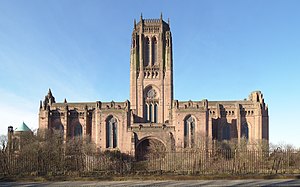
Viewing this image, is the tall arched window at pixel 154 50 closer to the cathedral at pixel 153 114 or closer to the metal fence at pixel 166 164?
the cathedral at pixel 153 114

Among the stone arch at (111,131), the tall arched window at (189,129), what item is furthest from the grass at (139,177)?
the stone arch at (111,131)

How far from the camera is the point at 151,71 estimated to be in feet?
199

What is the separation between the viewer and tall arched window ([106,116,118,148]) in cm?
4888

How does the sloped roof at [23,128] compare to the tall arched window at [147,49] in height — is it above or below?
below

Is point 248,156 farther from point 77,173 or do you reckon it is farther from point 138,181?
point 77,173

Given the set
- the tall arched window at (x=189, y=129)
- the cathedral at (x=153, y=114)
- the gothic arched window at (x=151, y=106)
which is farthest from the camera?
the gothic arched window at (x=151, y=106)

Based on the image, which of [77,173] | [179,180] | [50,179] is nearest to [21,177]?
[50,179]

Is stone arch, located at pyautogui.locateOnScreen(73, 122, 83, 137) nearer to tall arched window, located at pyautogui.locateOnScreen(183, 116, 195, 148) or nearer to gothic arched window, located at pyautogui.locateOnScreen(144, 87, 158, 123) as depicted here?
gothic arched window, located at pyautogui.locateOnScreen(144, 87, 158, 123)

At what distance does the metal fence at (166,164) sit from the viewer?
18.7m

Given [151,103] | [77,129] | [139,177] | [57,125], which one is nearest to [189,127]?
[151,103]

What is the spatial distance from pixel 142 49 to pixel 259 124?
84.9ft

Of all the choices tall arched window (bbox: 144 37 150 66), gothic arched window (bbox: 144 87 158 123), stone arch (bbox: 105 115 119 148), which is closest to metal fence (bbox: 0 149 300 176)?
stone arch (bbox: 105 115 119 148)

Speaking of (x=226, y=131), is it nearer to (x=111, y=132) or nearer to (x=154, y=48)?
A: (x=111, y=132)

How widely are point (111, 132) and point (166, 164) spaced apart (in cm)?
2874
